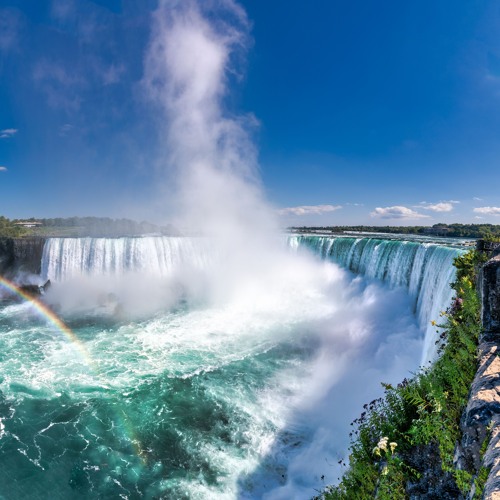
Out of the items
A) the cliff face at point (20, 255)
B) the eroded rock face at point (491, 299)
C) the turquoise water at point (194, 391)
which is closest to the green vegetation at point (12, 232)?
the cliff face at point (20, 255)

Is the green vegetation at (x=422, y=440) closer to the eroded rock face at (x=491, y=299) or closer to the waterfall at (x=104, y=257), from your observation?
the eroded rock face at (x=491, y=299)

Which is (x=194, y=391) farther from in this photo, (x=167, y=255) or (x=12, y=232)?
(x=12, y=232)

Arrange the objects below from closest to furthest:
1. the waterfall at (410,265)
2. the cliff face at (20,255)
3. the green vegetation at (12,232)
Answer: the waterfall at (410,265) < the cliff face at (20,255) < the green vegetation at (12,232)

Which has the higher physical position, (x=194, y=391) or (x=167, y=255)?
(x=167, y=255)

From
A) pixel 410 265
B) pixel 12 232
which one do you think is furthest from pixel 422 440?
pixel 12 232

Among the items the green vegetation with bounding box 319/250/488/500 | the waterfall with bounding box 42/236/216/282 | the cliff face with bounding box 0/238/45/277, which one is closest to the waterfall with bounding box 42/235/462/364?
the waterfall with bounding box 42/236/216/282

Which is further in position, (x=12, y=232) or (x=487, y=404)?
(x=12, y=232)
